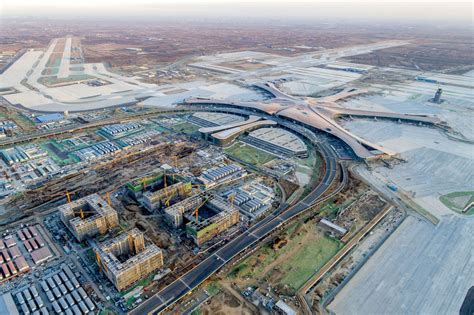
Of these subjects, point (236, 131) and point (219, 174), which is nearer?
point (219, 174)

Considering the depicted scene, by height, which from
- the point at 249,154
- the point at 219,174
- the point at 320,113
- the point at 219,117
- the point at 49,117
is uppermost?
the point at 320,113

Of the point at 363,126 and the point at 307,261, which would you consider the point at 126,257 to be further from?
the point at 363,126

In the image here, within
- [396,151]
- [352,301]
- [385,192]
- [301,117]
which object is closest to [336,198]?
[385,192]

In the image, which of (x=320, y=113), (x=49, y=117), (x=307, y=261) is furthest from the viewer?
(x=320, y=113)

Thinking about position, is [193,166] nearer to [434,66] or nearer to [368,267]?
[368,267]

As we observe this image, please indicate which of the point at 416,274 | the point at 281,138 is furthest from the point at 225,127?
the point at 416,274

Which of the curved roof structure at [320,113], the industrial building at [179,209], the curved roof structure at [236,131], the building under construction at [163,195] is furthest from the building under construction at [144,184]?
the curved roof structure at [320,113]
